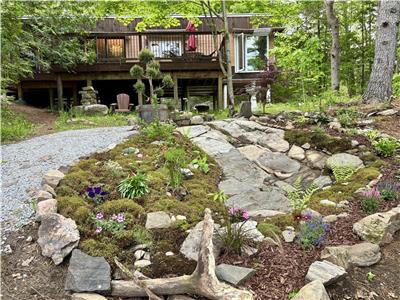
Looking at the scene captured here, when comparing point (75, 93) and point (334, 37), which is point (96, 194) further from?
point (75, 93)

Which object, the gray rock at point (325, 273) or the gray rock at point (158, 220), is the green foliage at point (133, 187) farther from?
the gray rock at point (325, 273)

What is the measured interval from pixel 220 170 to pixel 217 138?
1.09m

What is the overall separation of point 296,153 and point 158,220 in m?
3.08

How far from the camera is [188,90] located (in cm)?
1487

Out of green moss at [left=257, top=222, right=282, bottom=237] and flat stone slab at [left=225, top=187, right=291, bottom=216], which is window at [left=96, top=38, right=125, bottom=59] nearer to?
flat stone slab at [left=225, top=187, right=291, bottom=216]

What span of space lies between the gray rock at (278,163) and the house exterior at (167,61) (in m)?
5.60

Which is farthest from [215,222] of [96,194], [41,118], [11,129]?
[41,118]

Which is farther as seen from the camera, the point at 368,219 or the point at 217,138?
the point at 217,138

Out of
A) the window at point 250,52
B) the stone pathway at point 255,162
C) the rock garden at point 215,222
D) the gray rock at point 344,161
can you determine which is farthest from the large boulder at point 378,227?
the window at point 250,52

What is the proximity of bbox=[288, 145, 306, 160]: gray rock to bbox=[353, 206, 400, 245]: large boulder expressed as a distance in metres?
2.23

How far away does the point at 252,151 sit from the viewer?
18.6ft

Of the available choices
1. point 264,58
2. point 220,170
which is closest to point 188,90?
point 264,58

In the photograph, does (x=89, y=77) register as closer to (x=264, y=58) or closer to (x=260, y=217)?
(x=264, y=58)

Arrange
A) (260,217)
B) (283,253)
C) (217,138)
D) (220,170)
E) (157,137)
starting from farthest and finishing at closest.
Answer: (217,138) → (157,137) → (220,170) → (260,217) → (283,253)
